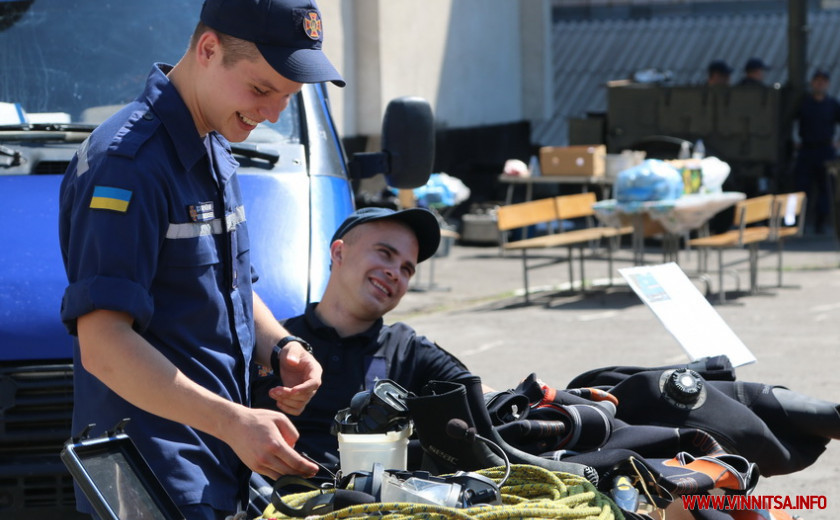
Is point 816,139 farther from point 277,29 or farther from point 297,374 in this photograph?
point 277,29

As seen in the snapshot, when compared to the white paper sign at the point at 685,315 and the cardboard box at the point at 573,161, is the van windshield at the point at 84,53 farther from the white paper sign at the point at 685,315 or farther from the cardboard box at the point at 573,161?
the cardboard box at the point at 573,161

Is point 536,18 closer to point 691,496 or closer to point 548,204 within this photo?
point 548,204

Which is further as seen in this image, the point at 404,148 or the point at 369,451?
the point at 404,148

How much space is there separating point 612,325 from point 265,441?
797cm

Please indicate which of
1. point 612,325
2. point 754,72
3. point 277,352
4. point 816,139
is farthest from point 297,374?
point 754,72

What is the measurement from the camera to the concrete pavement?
311 inches

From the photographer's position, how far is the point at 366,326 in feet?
11.9

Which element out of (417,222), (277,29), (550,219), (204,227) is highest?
(277,29)

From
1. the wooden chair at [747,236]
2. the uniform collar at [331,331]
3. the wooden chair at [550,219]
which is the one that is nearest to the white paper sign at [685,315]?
the uniform collar at [331,331]

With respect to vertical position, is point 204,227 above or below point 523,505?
above

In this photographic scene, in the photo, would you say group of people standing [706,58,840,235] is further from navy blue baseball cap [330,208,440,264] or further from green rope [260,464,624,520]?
green rope [260,464,624,520]

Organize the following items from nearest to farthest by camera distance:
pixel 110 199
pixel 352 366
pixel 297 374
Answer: pixel 110 199 → pixel 297 374 → pixel 352 366

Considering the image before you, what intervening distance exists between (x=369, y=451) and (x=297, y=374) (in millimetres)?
335

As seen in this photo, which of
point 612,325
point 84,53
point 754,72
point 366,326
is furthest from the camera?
point 754,72
